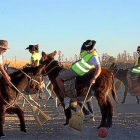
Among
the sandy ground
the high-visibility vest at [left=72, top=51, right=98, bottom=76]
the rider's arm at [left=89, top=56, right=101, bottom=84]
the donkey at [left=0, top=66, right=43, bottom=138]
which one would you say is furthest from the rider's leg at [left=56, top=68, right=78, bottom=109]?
the sandy ground

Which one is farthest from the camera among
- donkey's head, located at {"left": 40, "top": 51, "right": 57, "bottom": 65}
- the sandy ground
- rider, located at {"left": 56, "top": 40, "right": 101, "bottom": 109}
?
donkey's head, located at {"left": 40, "top": 51, "right": 57, "bottom": 65}

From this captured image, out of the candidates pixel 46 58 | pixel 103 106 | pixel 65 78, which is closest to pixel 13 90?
pixel 65 78

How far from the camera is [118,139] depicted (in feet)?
21.0

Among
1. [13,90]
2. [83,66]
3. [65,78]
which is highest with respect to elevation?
[83,66]

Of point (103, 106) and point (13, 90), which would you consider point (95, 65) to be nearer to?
point (103, 106)

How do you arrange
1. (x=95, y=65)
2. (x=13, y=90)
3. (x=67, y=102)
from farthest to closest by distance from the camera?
1. (x=67, y=102)
2. (x=95, y=65)
3. (x=13, y=90)

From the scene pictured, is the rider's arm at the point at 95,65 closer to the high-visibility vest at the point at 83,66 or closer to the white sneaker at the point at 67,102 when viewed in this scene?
the high-visibility vest at the point at 83,66

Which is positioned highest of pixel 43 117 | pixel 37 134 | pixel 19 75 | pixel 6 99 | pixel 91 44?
pixel 91 44

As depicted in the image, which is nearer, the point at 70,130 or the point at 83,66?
the point at 83,66

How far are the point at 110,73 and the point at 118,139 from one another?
195 centimetres

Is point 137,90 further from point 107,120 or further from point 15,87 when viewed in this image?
point 15,87

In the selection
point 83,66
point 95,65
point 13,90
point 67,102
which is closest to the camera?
point 13,90

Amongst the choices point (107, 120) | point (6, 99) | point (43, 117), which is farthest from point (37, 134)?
point (107, 120)

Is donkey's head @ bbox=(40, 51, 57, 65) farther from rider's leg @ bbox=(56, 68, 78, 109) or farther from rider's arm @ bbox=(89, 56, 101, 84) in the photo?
rider's arm @ bbox=(89, 56, 101, 84)
